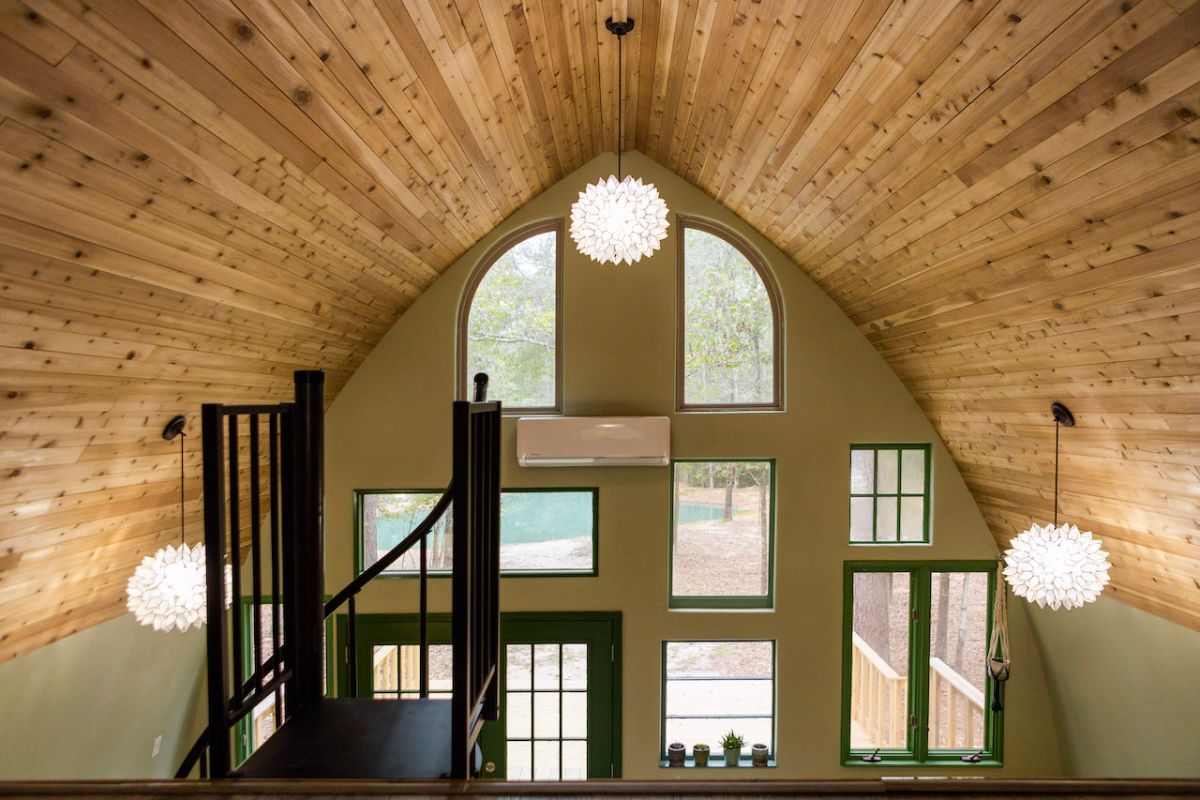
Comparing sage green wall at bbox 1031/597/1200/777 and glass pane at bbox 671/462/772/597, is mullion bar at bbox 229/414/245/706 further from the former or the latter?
sage green wall at bbox 1031/597/1200/777

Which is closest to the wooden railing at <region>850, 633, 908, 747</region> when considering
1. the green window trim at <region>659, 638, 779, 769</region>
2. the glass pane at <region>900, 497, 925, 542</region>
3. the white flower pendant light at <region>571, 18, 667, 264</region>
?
the green window trim at <region>659, 638, 779, 769</region>

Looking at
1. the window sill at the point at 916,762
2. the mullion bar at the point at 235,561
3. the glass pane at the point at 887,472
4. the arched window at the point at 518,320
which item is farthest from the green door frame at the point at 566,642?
the mullion bar at the point at 235,561

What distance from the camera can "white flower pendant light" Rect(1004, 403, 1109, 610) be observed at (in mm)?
3529

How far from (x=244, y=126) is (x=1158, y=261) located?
113 inches

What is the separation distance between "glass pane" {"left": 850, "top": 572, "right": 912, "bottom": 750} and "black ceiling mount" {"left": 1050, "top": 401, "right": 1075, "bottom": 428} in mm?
2010

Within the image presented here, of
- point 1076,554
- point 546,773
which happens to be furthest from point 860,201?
point 546,773

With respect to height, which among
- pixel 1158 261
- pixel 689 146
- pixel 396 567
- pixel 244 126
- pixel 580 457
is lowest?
pixel 396 567

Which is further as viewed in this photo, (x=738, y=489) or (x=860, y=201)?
(x=738, y=489)

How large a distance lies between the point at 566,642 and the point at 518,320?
231 centimetres

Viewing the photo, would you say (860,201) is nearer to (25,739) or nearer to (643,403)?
(643,403)

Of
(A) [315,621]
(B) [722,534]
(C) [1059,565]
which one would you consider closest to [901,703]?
(B) [722,534]

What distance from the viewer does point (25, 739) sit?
12.5 feet

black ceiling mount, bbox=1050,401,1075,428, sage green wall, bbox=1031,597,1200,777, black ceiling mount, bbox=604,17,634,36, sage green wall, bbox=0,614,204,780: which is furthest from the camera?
sage green wall, bbox=1031,597,1200,777

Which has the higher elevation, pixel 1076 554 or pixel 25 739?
pixel 1076 554
